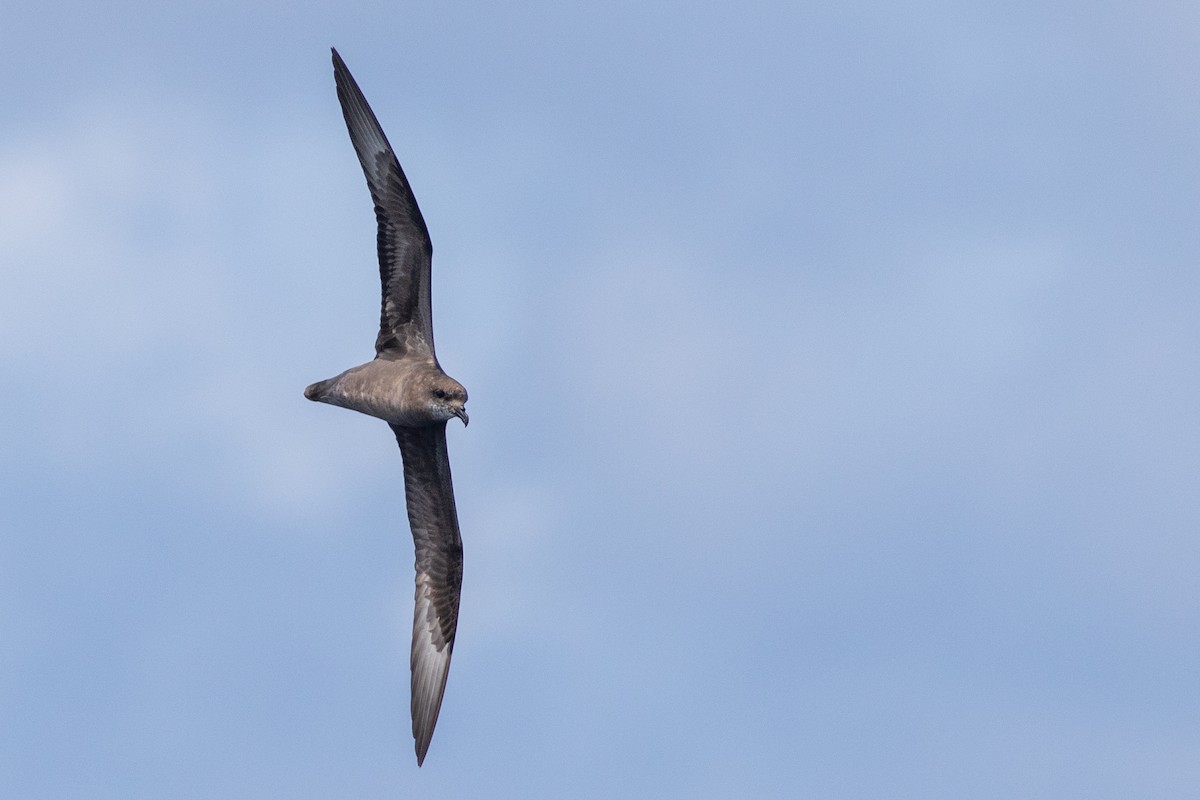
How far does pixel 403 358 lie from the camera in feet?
70.3

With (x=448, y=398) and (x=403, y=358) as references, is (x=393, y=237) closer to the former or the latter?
(x=403, y=358)

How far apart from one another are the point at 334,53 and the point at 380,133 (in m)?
1.27

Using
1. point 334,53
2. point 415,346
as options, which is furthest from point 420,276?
point 334,53

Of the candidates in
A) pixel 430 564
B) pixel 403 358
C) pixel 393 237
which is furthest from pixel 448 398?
pixel 430 564

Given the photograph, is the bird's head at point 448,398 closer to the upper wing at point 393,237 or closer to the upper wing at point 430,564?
the upper wing at point 393,237

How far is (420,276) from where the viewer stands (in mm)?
21203

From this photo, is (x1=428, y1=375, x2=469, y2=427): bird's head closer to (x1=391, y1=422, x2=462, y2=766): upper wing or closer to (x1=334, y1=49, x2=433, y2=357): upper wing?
(x1=334, y1=49, x2=433, y2=357): upper wing

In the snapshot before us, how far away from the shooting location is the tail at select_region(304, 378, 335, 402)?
21.8m

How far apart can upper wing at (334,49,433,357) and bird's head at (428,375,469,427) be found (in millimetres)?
1038

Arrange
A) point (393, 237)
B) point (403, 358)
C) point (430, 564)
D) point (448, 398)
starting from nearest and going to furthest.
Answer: point (448, 398) < point (393, 237) < point (403, 358) < point (430, 564)

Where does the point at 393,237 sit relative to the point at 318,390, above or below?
above

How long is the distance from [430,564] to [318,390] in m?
3.13

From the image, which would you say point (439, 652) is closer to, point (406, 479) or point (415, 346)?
point (406, 479)

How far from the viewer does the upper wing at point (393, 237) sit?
2100cm
